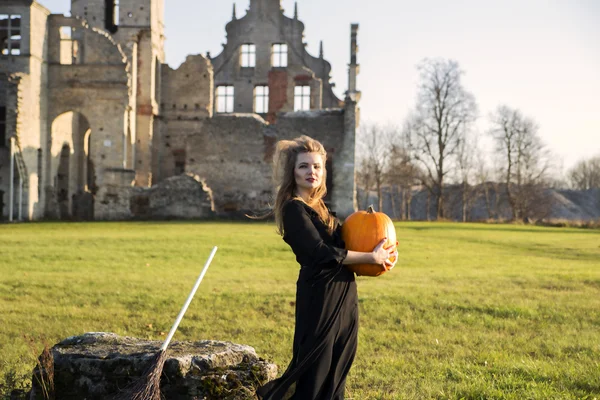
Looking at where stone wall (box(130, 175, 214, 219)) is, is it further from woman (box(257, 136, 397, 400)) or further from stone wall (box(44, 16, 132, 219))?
woman (box(257, 136, 397, 400))

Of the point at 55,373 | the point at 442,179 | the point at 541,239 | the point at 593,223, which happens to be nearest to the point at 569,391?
the point at 55,373

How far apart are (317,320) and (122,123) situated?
107 ft

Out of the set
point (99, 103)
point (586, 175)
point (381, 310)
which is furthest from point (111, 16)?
point (586, 175)

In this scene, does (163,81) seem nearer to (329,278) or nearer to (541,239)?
(541,239)

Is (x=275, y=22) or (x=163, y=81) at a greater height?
(x=275, y=22)

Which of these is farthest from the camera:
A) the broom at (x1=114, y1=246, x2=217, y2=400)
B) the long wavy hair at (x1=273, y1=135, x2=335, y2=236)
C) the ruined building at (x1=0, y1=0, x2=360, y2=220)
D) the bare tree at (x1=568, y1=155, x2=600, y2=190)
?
the bare tree at (x1=568, y1=155, x2=600, y2=190)

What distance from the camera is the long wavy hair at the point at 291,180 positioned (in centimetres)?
448

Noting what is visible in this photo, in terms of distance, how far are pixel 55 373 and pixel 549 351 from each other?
489 centimetres

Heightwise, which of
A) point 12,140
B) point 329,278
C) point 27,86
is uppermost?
point 27,86

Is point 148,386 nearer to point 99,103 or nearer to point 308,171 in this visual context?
point 308,171

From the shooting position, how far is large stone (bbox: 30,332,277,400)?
4203 mm

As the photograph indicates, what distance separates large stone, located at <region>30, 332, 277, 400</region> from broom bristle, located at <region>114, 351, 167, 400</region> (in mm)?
162

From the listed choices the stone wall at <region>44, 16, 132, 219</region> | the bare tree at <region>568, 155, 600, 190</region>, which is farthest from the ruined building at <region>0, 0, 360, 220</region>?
the bare tree at <region>568, 155, 600, 190</region>

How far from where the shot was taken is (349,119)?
117 ft
